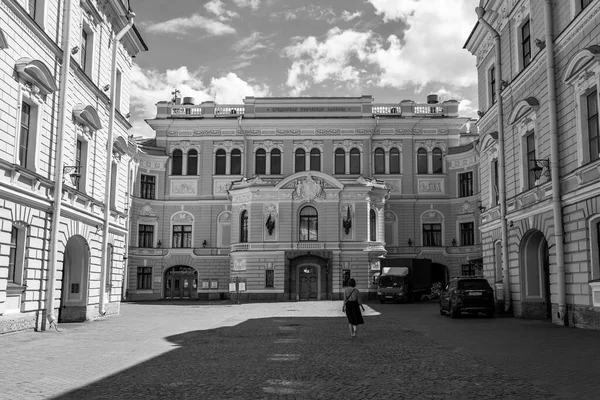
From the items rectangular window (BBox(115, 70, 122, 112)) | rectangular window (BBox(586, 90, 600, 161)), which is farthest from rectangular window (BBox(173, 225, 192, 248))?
rectangular window (BBox(586, 90, 600, 161))

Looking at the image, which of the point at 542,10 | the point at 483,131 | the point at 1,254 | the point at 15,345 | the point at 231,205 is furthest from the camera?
the point at 231,205

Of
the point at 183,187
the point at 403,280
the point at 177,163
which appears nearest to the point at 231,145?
the point at 177,163

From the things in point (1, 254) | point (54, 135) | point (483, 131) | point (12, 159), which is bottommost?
point (1, 254)

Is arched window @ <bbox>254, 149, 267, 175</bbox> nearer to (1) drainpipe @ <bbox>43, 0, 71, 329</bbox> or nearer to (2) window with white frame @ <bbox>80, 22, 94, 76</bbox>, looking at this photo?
(2) window with white frame @ <bbox>80, 22, 94, 76</bbox>

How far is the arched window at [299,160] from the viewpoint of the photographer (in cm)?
5169

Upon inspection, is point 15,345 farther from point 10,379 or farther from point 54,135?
point 54,135

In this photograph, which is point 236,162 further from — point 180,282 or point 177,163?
point 180,282

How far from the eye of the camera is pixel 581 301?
18859 millimetres

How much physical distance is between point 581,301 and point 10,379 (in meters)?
A: 15.9

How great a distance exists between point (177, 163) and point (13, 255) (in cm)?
3497

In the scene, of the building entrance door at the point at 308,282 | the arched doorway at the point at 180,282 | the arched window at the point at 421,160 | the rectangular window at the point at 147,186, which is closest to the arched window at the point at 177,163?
the rectangular window at the point at 147,186

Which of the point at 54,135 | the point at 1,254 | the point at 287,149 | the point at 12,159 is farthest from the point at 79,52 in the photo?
the point at 287,149

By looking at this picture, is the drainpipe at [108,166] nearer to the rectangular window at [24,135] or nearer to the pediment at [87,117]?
the pediment at [87,117]

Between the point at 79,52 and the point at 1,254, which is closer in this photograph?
the point at 1,254
